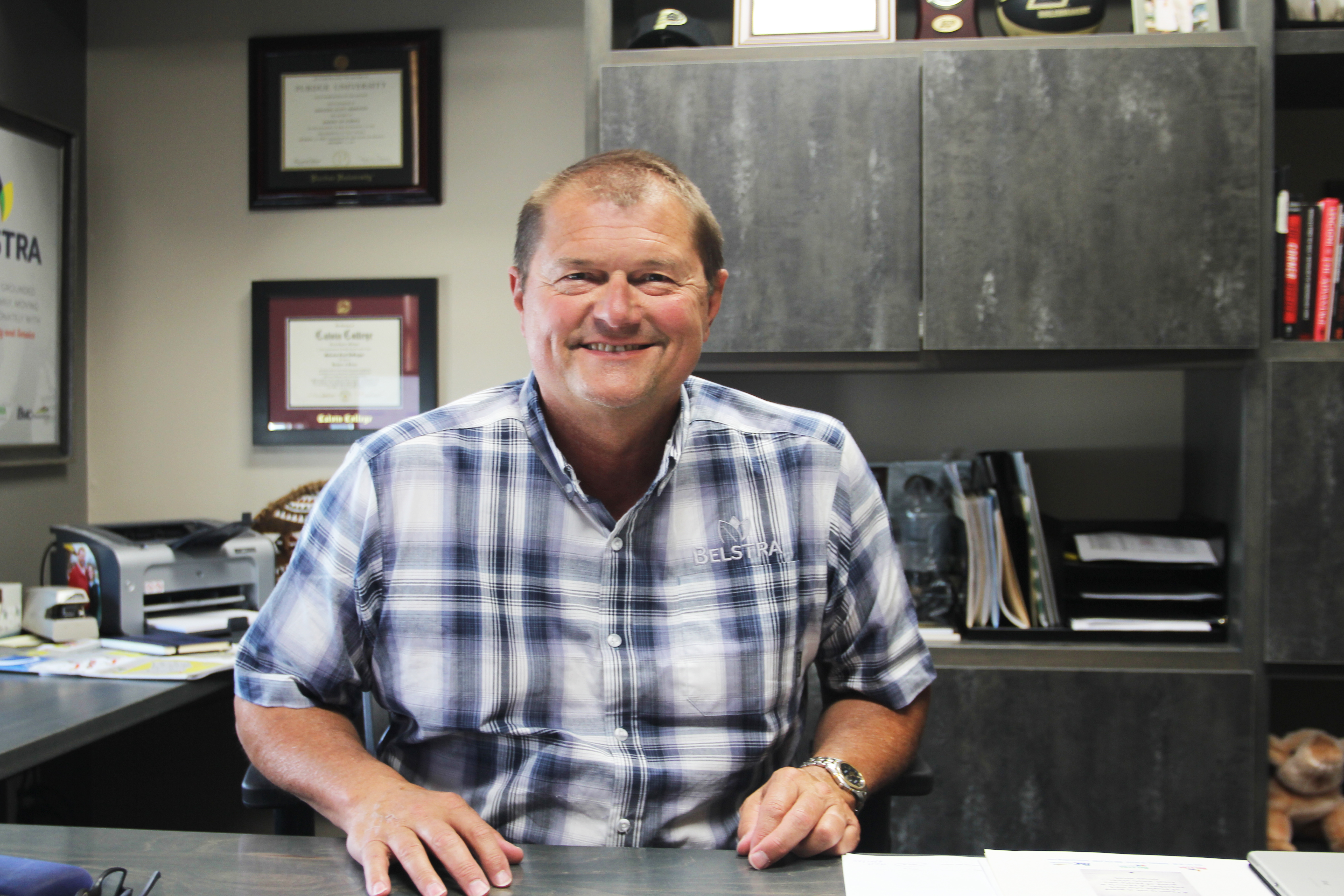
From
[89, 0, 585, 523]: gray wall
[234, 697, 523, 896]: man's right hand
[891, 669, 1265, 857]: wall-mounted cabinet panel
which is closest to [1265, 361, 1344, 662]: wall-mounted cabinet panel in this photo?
[891, 669, 1265, 857]: wall-mounted cabinet panel

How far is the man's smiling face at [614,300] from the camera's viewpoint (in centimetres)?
114

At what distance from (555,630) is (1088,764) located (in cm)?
115

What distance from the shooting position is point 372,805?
36.3 inches

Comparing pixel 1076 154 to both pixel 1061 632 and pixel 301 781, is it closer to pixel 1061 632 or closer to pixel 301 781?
pixel 1061 632

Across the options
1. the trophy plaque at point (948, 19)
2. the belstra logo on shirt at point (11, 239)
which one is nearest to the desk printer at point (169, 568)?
the belstra logo on shirt at point (11, 239)

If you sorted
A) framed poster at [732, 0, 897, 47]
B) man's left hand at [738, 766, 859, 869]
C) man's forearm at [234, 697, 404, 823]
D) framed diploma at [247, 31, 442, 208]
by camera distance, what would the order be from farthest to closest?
1. framed diploma at [247, 31, 442, 208]
2. framed poster at [732, 0, 897, 47]
3. man's forearm at [234, 697, 404, 823]
4. man's left hand at [738, 766, 859, 869]

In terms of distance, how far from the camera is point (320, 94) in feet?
7.86

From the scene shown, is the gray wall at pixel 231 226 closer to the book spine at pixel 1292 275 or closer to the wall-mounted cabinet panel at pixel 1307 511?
the book spine at pixel 1292 275

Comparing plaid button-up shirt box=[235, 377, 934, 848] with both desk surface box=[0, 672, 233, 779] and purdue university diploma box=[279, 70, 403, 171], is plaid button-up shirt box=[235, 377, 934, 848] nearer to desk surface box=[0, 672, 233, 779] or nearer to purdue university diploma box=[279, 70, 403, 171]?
desk surface box=[0, 672, 233, 779]

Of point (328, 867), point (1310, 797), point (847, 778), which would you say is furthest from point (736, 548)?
point (1310, 797)

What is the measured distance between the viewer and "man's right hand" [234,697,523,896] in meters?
0.81

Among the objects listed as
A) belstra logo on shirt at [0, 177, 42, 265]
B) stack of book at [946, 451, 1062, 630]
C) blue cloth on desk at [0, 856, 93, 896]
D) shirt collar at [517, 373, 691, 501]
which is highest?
belstra logo on shirt at [0, 177, 42, 265]

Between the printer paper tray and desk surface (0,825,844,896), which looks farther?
the printer paper tray

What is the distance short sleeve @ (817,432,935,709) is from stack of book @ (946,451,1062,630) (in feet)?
2.17
